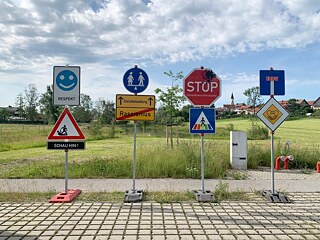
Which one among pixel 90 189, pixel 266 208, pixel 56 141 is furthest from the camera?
pixel 90 189

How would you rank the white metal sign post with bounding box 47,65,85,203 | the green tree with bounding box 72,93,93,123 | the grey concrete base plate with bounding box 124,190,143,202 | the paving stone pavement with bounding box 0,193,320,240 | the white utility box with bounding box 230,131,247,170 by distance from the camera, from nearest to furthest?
the paving stone pavement with bounding box 0,193,320,240, the grey concrete base plate with bounding box 124,190,143,202, the white metal sign post with bounding box 47,65,85,203, the white utility box with bounding box 230,131,247,170, the green tree with bounding box 72,93,93,123

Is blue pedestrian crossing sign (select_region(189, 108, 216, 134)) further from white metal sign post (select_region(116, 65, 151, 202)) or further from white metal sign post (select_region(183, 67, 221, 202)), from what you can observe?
white metal sign post (select_region(116, 65, 151, 202))

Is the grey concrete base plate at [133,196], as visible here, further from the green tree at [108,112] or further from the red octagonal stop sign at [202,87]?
the green tree at [108,112]

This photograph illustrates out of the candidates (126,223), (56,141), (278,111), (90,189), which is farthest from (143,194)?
(278,111)

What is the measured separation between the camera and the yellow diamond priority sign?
22.4 ft

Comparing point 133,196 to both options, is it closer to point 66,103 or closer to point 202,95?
point 66,103

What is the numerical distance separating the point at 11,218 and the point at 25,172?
176 inches

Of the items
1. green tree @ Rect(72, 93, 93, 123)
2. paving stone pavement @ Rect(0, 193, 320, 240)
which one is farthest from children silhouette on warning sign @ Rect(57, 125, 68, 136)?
green tree @ Rect(72, 93, 93, 123)

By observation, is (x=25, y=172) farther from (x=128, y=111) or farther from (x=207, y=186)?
(x=207, y=186)

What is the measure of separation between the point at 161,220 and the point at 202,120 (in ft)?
8.88

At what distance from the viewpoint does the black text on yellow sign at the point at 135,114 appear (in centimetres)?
676

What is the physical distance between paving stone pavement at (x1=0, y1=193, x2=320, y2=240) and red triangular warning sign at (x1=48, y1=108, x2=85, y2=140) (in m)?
1.49

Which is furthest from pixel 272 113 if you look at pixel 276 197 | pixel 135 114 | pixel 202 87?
pixel 135 114

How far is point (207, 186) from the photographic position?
7680mm
